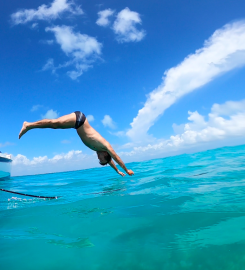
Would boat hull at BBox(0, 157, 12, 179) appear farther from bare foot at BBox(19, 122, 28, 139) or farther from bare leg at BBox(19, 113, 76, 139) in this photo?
bare leg at BBox(19, 113, 76, 139)

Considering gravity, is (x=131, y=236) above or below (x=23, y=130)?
below

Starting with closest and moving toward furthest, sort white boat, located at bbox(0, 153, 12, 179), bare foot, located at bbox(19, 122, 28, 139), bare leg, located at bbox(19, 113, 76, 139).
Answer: bare leg, located at bbox(19, 113, 76, 139) < bare foot, located at bbox(19, 122, 28, 139) < white boat, located at bbox(0, 153, 12, 179)

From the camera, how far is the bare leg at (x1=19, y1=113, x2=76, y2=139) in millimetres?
5450

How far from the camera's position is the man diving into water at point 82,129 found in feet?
18.2

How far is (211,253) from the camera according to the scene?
10.8 feet

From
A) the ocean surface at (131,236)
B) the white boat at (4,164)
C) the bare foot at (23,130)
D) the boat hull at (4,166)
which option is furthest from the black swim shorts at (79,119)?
the boat hull at (4,166)

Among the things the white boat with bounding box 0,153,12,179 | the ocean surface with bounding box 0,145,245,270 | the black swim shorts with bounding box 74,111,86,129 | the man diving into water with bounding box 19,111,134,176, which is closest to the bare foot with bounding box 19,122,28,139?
the man diving into water with bounding box 19,111,134,176

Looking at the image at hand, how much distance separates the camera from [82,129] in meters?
5.98

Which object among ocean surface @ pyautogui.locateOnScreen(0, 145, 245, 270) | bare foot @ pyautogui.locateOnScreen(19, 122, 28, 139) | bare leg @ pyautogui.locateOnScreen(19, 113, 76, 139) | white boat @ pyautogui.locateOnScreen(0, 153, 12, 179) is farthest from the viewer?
white boat @ pyautogui.locateOnScreen(0, 153, 12, 179)

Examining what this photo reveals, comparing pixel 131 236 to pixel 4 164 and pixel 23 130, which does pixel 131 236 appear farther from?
pixel 4 164

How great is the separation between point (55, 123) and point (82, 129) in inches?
34.3

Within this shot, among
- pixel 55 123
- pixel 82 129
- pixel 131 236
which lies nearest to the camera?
pixel 131 236

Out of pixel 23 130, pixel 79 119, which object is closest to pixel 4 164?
pixel 23 130

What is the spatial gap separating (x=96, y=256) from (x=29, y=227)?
260 centimetres
